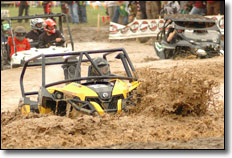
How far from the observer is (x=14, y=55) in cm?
1424

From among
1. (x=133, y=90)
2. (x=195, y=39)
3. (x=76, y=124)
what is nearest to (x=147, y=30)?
(x=195, y=39)

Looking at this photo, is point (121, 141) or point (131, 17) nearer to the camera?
point (121, 141)

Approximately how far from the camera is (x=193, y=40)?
15.3 meters

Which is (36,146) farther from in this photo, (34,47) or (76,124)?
(34,47)

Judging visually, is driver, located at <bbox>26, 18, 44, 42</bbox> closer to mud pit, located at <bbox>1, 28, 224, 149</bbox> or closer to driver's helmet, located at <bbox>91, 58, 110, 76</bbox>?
mud pit, located at <bbox>1, 28, 224, 149</bbox>

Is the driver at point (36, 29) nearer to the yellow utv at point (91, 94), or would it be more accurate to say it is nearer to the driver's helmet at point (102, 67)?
the yellow utv at point (91, 94)

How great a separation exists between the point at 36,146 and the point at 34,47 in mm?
9839

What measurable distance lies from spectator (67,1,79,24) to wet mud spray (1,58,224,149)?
64.7 ft

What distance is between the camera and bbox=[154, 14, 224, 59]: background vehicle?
1485cm

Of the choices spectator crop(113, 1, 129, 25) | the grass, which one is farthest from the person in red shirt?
the grass

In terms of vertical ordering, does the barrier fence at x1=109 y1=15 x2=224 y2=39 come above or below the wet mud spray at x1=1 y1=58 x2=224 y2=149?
below

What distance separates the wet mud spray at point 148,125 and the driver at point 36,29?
26.3 feet

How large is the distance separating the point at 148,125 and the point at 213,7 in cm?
1447

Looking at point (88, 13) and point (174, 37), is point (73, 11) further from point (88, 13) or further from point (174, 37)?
point (174, 37)
